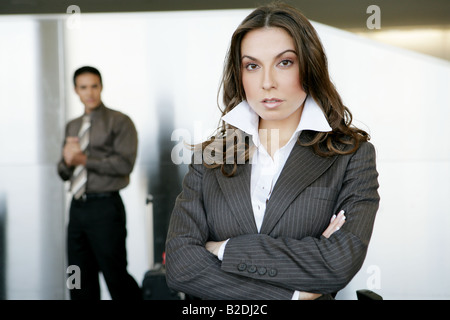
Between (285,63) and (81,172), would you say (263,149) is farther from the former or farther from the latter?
(81,172)

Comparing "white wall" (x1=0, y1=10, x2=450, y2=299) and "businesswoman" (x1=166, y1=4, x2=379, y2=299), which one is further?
"white wall" (x1=0, y1=10, x2=450, y2=299)

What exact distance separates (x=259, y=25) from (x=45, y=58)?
3.20 metres

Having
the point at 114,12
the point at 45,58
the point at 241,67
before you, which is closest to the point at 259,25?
the point at 241,67

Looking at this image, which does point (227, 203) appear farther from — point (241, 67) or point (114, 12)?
point (114, 12)

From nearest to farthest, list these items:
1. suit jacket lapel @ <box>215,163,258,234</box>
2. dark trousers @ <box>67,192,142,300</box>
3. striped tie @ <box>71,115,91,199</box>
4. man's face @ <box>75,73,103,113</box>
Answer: suit jacket lapel @ <box>215,163,258,234</box>, dark trousers @ <box>67,192,142,300</box>, striped tie @ <box>71,115,91,199</box>, man's face @ <box>75,73,103,113</box>

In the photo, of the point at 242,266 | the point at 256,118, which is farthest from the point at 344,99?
the point at 242,266

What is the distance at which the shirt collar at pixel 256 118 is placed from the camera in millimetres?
1900

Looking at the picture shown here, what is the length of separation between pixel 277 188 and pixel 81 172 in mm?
2810

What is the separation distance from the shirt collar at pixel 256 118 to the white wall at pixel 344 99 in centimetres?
236

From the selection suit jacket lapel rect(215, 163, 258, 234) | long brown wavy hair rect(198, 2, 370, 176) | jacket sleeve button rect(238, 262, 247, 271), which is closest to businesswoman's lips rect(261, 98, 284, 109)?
long brown wavy hair rect(198, 2, 370, 176)

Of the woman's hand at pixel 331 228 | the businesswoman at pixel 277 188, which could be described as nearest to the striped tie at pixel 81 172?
the businesswoman at pixel 277 188

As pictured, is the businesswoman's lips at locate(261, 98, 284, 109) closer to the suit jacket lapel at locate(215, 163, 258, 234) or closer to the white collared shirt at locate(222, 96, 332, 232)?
the white collared shirt at locate(222, 96, 332, 232)

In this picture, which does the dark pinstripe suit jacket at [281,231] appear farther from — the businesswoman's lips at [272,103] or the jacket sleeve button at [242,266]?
the businesswoman's lips at [272,103]

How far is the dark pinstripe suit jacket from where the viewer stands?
1.71 metres
